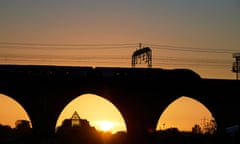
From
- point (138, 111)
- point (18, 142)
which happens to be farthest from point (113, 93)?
point (18, 142)

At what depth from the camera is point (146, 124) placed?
53.8 m

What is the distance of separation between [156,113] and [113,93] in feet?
15.9

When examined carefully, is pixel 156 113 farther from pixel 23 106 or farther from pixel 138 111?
pixel 23 106

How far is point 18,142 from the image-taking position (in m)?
46.8

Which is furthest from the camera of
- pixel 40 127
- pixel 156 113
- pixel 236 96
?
pixel 236 96

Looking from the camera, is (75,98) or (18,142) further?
(75,98)

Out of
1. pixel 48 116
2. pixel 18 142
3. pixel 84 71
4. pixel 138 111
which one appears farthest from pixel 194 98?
pixel 18 142

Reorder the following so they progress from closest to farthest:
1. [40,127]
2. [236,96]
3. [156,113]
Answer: [40,127], [156,113], [236,96]

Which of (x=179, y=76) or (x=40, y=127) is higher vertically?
(x=179, y=76)

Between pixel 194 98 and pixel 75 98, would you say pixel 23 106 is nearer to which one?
pixel 75 98

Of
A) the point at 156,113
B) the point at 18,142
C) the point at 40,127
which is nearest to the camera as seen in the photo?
the point at 18,142

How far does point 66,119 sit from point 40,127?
3.08 meters

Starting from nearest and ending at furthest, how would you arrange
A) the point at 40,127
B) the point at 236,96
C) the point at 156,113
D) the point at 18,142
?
the point at 18,142
the point at 40,127
the point at 156,113
the point at 236,96

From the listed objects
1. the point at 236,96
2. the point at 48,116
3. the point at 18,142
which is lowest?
the point at 18,142
